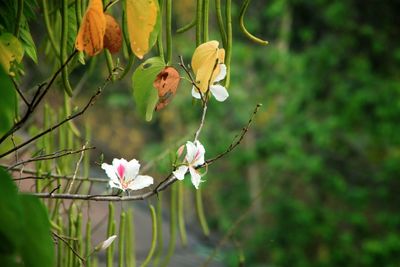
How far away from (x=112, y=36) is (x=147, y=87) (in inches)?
3.5

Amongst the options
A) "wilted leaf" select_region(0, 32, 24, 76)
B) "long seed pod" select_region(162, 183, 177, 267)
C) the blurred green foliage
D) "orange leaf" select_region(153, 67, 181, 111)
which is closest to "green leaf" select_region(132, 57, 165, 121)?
"orange leaf" select_region(153, 67, 181, 111)

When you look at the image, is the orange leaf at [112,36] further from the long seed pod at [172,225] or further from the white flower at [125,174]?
the long seed pod at [172,225]

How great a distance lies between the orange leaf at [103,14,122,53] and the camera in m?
0.83

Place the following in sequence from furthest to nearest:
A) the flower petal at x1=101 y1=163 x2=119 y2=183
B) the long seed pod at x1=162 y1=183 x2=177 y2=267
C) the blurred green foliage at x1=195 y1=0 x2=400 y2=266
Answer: the blurred green foliage at x1=195 y1=0 x2=400 y2=266, the long seed pod at x1=162 y1=183 x2=177 y2=267, the flower petal at x1=101 y1=163 x2=119 y2=183

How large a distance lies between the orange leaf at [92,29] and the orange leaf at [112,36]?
40mm

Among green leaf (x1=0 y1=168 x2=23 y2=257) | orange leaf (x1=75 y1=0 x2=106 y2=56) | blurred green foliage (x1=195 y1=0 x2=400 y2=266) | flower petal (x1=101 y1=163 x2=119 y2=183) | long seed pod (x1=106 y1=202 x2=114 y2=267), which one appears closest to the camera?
green leaf (x1=0 y1=168 x2=23 y2=257)

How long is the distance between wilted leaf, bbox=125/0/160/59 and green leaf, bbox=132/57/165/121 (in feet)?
0.26

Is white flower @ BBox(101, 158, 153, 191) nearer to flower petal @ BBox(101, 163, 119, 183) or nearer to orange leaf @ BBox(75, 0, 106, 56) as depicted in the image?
flower petal @ BBox(101, 163, 119, 183)

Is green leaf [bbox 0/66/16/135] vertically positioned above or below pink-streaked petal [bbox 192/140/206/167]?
below

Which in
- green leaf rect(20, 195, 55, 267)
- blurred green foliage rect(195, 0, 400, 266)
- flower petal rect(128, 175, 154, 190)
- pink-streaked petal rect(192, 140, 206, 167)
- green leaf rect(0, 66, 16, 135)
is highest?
blurred green foliage rect(195, 0, 400, 266)

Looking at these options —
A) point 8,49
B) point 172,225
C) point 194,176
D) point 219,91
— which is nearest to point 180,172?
point 194,176

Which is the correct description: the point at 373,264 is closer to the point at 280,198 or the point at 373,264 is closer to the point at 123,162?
the point at 280,198

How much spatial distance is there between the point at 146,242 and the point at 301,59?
192cm

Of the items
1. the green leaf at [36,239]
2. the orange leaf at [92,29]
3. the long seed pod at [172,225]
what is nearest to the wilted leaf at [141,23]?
the orange leaf at [92,29]
